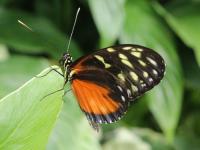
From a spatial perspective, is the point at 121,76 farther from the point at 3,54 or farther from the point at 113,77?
the point at 3,54

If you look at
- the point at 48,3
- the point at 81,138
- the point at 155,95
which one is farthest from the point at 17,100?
the point at 48,3

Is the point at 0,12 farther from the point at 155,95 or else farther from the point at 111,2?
the point at 155,95

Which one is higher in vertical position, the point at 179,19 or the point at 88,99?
the point at 88,99

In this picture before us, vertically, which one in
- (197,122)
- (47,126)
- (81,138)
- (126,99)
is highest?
(47,126)

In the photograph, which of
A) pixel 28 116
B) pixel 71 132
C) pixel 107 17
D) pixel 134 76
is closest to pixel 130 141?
pixel 71 132

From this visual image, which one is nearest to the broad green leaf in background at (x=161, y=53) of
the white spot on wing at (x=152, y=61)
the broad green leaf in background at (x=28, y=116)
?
the white spot on wing at (x=152, y=61)

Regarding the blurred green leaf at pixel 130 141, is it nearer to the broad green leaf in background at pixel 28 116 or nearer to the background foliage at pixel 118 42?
the background foliage at pixel 118 42

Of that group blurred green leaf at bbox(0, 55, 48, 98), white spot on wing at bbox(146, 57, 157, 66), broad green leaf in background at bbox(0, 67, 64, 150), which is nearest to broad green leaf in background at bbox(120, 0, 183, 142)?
blurred green leaf at bbox(0, 55, 48, 98)

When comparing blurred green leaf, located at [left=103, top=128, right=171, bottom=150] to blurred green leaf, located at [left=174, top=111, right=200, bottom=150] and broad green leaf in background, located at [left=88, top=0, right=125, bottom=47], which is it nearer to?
blurred green leaf, located at [left=174, top=111, right=200, bottom=150]
